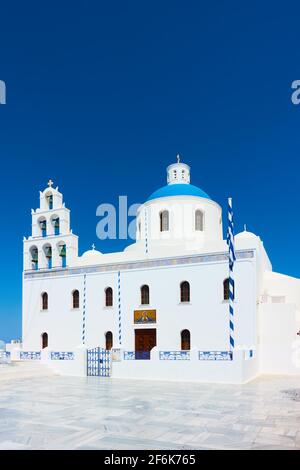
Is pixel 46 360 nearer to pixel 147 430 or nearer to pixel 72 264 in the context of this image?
pixel 72 264

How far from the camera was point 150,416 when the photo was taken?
28.0 feet

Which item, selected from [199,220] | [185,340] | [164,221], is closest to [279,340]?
[185,340]

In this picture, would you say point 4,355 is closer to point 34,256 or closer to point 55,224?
point 34,256

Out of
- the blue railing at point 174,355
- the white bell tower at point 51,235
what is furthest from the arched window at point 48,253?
the blue railing at point 174,355

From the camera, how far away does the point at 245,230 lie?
24922 mm

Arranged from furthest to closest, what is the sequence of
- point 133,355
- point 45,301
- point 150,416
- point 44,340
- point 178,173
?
point 178,173
point 45,301
point 44,340
point 133,355
point 150,416

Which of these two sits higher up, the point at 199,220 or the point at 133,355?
the point at 199,220

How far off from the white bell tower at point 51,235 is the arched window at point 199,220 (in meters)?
6.45

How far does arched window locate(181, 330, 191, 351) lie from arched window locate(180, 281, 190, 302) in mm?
1416

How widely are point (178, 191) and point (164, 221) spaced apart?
1.84 metres

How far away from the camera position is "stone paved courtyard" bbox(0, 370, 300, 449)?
6535 mm

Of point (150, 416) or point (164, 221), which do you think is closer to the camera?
point (150, 416)

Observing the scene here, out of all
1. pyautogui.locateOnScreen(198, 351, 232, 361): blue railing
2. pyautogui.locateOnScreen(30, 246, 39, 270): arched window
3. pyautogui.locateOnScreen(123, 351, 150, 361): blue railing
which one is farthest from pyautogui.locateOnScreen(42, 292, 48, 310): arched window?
pyautogui.locateOnScreen(198, 351, 232, 361): blue railing

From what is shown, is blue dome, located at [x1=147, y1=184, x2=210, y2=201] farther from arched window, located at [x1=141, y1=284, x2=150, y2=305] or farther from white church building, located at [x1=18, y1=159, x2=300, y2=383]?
arched window, located at [x1=141, y1=284, x2=150, y2=305]
